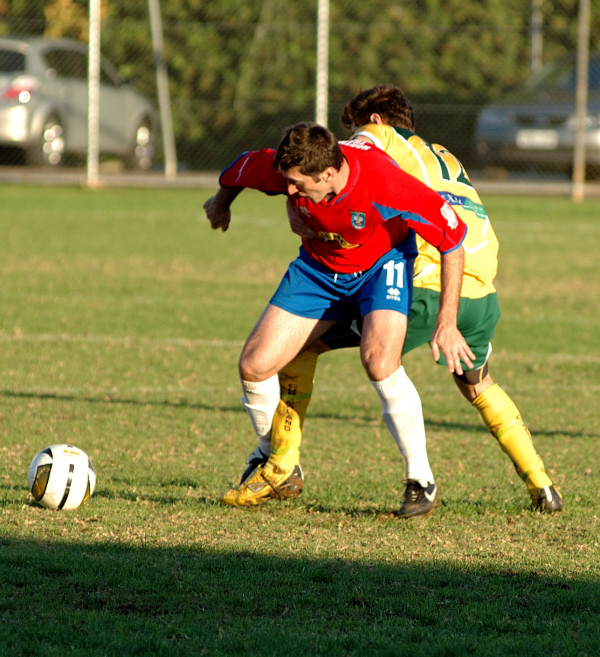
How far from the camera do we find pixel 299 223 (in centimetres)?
484

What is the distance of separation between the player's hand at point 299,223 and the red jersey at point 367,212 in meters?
0.03

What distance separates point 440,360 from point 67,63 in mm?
16185

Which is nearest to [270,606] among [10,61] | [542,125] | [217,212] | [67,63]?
[217,212]

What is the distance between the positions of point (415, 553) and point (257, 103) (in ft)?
59.9

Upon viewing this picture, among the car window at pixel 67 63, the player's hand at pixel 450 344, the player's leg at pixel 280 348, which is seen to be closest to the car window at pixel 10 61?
the car window at pixel 67 63

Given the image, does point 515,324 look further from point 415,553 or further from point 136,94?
point 136,94

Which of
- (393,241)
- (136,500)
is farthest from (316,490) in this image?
(393,241)

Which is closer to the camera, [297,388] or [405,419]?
[405,419]

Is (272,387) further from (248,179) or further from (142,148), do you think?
(142,148)

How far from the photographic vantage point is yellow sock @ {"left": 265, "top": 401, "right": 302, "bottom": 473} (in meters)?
5.00

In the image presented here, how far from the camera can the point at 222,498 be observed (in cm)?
491

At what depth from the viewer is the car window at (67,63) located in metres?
19.6

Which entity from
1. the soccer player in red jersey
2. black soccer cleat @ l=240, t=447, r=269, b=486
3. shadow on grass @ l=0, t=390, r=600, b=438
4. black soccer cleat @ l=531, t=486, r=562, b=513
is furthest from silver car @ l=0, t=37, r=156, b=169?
black soccer cleat @ l=531, t=486, r=562, b=513

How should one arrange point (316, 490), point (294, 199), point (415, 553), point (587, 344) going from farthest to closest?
point (587, 344), point (316, 490), point (294, 199), point (415, 553)
